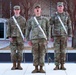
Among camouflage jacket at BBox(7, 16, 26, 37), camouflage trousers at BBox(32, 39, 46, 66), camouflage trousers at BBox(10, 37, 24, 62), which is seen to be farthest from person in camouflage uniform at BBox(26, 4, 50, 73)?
camouflage trousers at BBox(10, 37, 24, 62)

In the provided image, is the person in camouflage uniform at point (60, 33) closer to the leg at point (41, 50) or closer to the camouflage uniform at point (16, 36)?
the leg at point (41, 50)

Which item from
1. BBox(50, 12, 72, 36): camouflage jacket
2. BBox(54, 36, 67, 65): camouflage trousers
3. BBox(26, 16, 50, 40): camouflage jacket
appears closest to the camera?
BBox(26, 16, 50, 40): camouflage jacket

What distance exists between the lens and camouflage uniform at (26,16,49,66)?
944 cm

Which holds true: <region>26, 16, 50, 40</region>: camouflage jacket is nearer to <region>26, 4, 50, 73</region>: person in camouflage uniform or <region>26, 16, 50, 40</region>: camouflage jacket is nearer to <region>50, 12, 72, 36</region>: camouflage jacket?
<region>26, 4, 50, 73</region>: person in camouflage uniform

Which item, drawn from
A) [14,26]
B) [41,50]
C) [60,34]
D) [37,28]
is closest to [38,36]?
[37,28]

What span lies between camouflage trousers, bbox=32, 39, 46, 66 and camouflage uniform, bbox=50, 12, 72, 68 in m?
0.64

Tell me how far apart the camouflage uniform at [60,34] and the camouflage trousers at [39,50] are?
64 centimetres

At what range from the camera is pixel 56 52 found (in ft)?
33.0

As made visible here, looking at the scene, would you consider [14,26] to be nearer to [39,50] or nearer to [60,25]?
Result: [39,50]

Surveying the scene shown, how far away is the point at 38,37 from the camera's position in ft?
31.0

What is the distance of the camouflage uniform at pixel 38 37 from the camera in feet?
31.0

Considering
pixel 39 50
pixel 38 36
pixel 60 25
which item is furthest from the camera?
pixel 60 25

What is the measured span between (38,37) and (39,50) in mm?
414

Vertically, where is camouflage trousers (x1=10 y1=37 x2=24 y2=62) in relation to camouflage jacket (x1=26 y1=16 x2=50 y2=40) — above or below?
below
